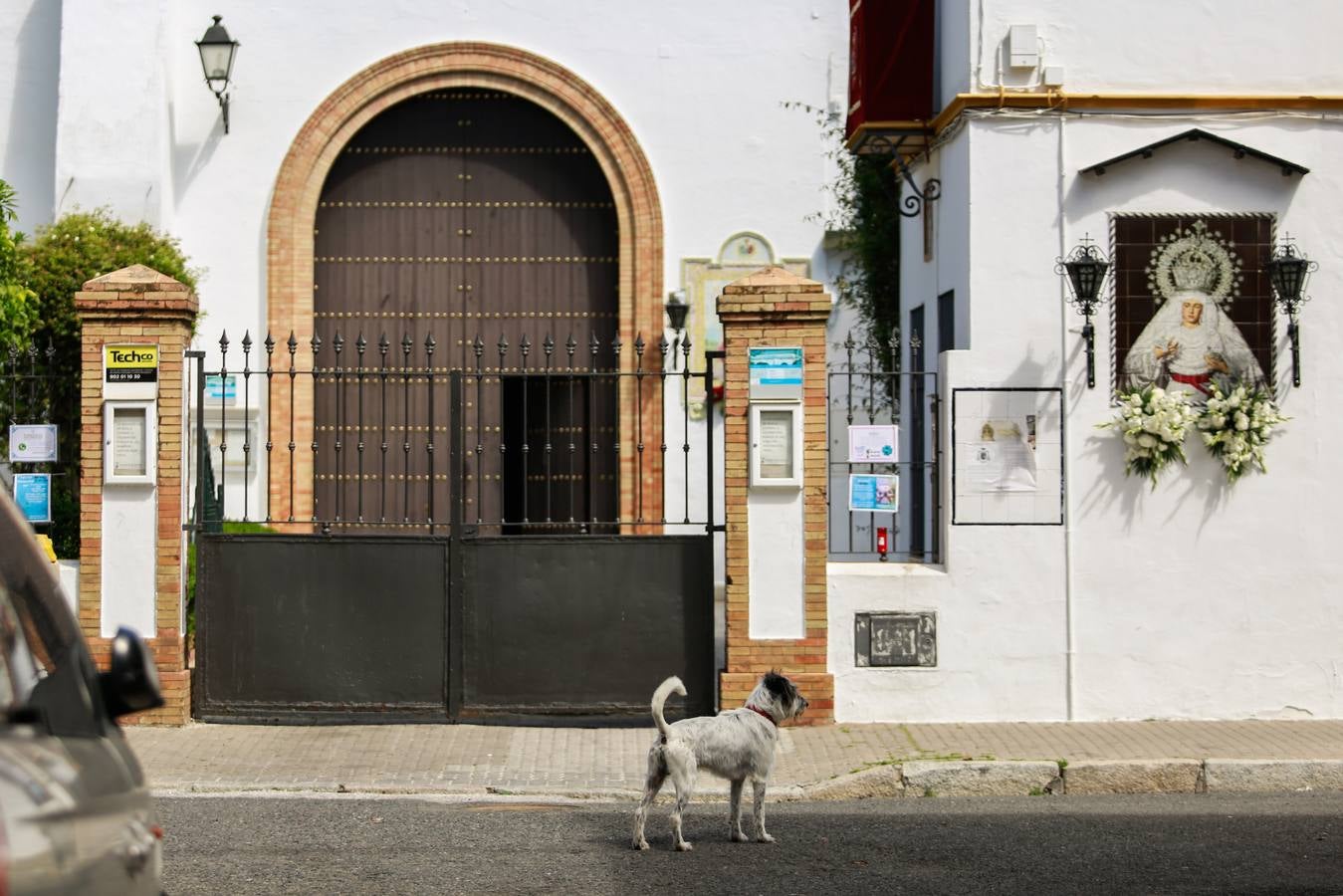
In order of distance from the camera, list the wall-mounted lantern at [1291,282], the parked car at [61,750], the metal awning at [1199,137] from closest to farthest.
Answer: the parked car at [61,750] → the wall-mounted lantern at [1291,282] → the metal awning at [1199,137]

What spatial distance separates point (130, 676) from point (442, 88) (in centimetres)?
1547

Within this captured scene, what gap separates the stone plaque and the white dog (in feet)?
10.4

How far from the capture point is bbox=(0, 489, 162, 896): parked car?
3.18 meters

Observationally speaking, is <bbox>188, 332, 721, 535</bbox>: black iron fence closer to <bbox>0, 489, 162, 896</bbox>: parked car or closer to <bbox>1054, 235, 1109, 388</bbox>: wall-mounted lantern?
<bbox>1054, 235, 1109, 388</bbox>: wall-mounted lantern

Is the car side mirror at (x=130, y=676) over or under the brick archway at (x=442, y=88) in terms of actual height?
under

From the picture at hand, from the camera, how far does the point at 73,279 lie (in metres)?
15.8

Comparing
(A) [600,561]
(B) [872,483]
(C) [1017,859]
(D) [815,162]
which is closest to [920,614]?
(B) [872,483]

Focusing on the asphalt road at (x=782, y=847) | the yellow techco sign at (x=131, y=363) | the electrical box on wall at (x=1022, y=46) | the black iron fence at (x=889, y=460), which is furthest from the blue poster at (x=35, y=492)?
the electrical box on wall at (x=1022, y=46)

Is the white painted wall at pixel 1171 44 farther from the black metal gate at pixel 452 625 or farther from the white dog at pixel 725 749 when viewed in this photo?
the white dog at pixel 725 749

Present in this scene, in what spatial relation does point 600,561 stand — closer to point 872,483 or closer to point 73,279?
point 872,483

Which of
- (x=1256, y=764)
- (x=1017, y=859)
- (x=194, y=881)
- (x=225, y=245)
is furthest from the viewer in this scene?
(x=225, y=245)

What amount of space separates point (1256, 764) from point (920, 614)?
7.52 ft

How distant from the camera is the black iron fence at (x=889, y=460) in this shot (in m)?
11.0

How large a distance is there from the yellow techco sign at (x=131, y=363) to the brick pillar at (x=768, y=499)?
11.7 ft
